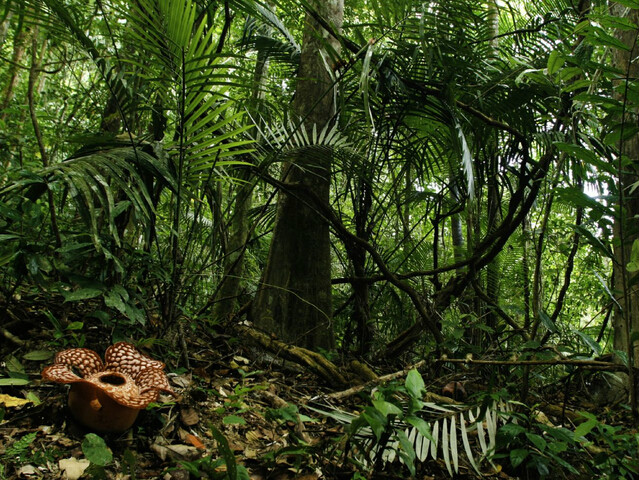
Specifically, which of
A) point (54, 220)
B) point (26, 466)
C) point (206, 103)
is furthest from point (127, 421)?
point (206, 103)

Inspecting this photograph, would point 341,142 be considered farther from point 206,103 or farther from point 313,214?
point 206,103

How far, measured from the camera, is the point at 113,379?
1137mm

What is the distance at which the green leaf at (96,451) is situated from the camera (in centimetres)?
94

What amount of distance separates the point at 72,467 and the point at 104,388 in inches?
7.6

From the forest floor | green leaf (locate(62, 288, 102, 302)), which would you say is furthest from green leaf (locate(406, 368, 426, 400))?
green leaf (locate(62, 288, 102, 302))

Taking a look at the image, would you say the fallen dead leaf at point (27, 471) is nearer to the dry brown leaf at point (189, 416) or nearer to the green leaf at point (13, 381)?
the green leaf at point (13, 381)

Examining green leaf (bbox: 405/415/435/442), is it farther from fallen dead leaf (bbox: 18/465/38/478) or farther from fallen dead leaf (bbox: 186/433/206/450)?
fallen dead leaf (bbox: 18/465/38/478)

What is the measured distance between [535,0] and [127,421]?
2874 mm

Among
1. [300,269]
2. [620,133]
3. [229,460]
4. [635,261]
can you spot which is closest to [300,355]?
[300,269]

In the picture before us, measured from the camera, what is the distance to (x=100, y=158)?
4.42ft

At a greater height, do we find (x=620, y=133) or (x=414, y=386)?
(x=620, y=133)

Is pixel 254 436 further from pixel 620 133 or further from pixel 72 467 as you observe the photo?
pixel 620 133

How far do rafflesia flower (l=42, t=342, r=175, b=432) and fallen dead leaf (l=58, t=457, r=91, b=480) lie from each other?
9cm

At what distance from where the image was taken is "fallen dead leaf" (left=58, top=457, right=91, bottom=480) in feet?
3.24
